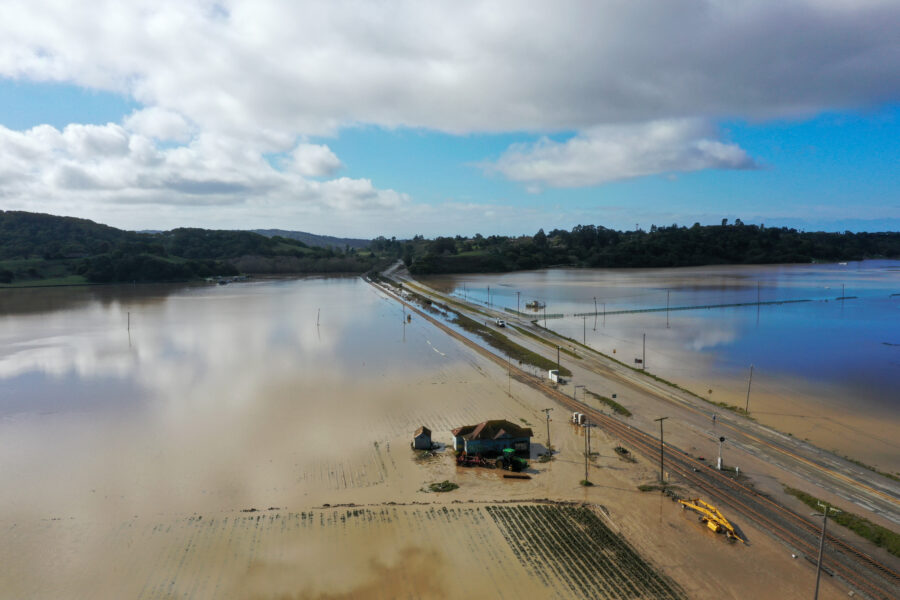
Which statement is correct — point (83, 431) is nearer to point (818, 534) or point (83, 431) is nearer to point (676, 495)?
point (676, 495)

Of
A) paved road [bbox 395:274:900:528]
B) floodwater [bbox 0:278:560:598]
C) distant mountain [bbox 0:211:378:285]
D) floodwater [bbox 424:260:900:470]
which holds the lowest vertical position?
floodwater [bbox 0:278:560:598]

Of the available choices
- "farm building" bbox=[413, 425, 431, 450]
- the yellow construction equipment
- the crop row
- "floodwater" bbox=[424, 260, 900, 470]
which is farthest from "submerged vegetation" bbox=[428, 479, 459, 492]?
"floodwater" bbox=[424, 260, 900, 470]

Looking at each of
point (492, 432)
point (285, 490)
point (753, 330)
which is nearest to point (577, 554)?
point (492, 432)

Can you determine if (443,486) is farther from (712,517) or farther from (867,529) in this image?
(867,529)

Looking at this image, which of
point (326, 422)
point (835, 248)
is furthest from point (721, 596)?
point (835, 248)

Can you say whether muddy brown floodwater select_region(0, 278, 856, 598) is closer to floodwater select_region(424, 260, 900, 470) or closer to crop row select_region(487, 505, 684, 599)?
crop row select_region(487, 505, 684, 599)

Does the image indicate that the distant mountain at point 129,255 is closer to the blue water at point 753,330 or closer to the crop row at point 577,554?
the blue water at point 753,330

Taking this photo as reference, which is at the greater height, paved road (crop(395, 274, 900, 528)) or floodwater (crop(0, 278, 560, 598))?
paved road (crop(395, 274, 900, 528))
